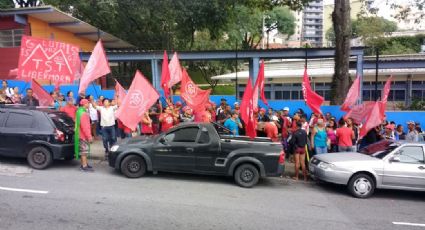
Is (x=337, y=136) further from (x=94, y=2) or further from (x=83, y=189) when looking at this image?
(x=94, y=2)

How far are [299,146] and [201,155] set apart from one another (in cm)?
269

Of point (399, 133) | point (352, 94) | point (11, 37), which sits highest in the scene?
point (11, 37)

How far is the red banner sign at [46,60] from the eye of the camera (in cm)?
1062

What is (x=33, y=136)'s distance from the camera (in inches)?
382

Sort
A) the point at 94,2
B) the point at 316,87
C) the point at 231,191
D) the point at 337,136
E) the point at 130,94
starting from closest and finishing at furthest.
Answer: the point at 231,191
the point at 130,94
the point at 337,136
the point at 94,2
the point at 316,87

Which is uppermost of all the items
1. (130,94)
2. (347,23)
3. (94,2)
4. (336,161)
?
(94,2)

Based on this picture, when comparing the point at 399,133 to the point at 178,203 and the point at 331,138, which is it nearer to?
the point at 331,138

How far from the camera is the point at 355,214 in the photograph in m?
7.67

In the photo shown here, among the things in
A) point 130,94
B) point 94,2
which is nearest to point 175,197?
point 130,94

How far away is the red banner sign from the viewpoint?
1062 cm

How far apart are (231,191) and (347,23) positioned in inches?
279

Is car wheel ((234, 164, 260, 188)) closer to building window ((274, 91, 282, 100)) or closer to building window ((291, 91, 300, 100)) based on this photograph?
building window ((291, 91, 300, 100))

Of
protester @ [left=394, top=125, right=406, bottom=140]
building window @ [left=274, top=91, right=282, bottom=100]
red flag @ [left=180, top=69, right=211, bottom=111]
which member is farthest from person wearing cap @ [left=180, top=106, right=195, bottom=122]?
building window @ [left=274, top=91, right=282, bottom=100]

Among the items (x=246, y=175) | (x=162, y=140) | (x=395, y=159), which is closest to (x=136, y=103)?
(x=162, y=140)
